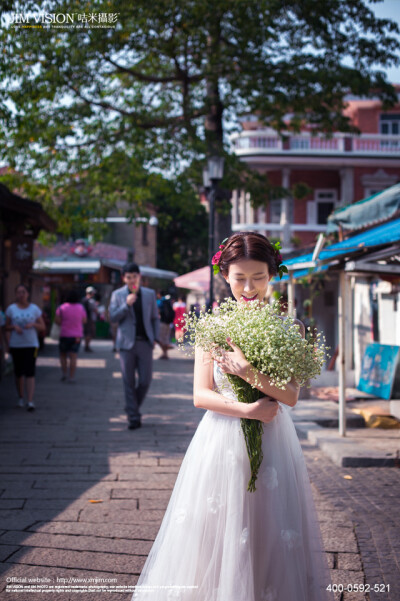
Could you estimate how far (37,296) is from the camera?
22.7m

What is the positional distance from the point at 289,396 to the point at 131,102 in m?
15.4

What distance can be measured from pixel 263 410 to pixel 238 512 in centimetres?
43

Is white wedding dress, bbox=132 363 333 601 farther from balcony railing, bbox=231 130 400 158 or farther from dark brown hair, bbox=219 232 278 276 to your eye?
balcony railing, bbox=231 130 400 158

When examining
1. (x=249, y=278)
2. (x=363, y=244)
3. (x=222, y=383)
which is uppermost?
(x=363, y=244)

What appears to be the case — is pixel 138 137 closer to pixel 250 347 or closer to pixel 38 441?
pixel 38 441

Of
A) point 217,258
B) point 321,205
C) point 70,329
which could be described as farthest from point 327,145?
point 217,258

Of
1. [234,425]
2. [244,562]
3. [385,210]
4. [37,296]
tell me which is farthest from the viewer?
[37,296]

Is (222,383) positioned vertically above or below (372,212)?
below

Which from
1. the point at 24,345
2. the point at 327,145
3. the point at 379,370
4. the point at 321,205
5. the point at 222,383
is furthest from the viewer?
the point at 321,205

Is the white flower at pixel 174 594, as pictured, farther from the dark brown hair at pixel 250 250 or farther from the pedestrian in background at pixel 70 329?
the pedestrian in background at pixel 70 329

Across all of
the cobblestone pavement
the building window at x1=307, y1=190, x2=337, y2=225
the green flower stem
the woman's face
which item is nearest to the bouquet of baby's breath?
the green flower stem

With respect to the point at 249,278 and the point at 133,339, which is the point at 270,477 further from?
the point at 133,339

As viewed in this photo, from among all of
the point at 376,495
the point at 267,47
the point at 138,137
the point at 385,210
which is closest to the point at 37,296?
the point at 138,137

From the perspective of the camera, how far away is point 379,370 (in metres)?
9.84
